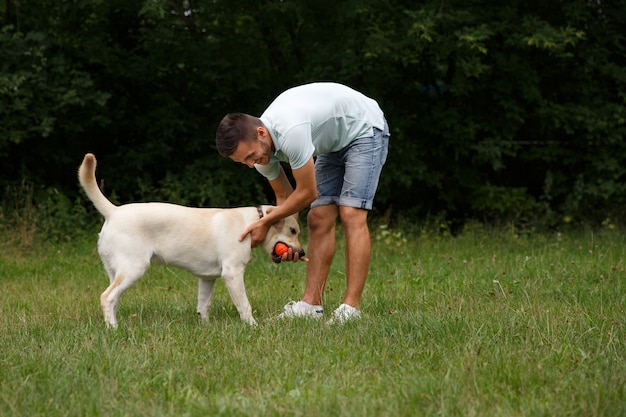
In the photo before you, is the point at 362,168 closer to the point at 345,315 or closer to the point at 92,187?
the point at 345,315

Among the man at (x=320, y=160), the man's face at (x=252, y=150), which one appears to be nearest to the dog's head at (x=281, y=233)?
the man at (x=320, y=160)

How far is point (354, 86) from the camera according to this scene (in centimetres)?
1180

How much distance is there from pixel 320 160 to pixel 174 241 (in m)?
1.21

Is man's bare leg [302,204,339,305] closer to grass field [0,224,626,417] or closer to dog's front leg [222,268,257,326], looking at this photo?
grass field [0,224,626,417]

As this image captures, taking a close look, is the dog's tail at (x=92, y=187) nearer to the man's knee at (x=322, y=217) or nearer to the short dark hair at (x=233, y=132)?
the short dark hair at (x=233, y=132)

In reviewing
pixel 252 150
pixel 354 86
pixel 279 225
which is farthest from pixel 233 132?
pixel 354 86

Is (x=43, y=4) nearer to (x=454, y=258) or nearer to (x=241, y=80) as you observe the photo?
(x=241, y=80)

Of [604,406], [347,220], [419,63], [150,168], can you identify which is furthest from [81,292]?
[419,63]

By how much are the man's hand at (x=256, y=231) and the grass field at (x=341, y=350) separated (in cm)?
58

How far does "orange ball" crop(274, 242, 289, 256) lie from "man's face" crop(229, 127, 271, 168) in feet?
2.26

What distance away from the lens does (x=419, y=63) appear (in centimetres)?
1184

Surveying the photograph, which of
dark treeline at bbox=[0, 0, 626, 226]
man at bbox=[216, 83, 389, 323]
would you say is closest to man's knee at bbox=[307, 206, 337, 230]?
man at bbox=[216, 83, 389, 323]

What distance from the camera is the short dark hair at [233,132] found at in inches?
187

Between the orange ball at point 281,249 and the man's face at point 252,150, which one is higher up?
the man's face at point 252,150
